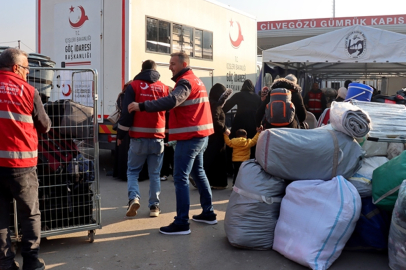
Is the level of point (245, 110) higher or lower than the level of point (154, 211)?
higher

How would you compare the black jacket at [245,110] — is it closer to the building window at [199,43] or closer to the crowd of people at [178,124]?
the crowd of people at [178,124]

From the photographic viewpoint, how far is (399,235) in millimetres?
3359

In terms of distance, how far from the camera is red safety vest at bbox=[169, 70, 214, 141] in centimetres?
445

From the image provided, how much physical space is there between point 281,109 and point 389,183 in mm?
1430

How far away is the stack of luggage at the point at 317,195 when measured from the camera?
11.7 feet

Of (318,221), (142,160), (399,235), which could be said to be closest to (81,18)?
(142,160)

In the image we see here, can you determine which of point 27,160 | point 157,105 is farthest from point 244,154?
point 27,160

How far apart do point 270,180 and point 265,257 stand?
0.67m

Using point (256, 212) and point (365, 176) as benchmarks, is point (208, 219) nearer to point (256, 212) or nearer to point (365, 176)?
point (256, 212)

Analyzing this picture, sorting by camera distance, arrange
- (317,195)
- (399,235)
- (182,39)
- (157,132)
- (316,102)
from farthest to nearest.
Answer: (316,102), (182,39), (157,132), (317,195), (399,235)

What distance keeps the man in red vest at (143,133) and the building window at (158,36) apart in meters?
2.54

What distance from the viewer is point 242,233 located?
3.91 meters

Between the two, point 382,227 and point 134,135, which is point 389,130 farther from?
point 134,135

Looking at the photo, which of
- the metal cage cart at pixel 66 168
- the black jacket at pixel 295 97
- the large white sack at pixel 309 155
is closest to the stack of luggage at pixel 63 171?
the metal cage cart at pixel 66 168
